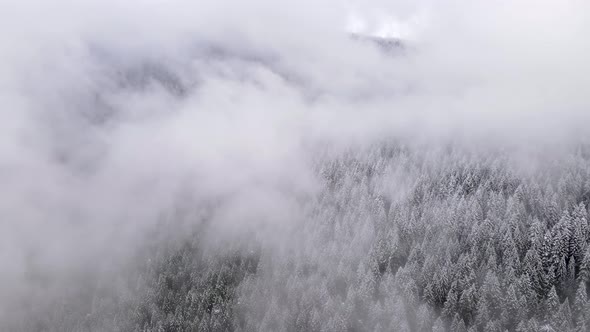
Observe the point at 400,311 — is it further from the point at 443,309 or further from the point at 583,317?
the point at 583,317

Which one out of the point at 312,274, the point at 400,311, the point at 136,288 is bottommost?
the point at 136,288

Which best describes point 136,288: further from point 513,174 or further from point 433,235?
point 513,174

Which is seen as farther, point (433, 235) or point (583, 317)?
point (433, 235)

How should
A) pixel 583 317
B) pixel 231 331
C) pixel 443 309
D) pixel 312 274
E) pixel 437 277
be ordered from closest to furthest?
pixel 583 317 → pixel 443 309 → pixel 437 277 → pixel 231 331 → pixel 312 274

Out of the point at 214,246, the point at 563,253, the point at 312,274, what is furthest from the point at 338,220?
the point at 563,253

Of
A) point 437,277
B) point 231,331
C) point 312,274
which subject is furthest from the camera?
point 312,274

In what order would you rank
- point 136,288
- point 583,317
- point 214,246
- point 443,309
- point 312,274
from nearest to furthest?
point 583,317 → point 443,309 → point 312,274 → point 136,288 → point 214,246

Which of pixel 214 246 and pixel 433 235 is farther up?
pixel 433 235

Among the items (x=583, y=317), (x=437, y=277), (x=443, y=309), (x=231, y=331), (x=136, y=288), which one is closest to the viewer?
(x=583, y=317)

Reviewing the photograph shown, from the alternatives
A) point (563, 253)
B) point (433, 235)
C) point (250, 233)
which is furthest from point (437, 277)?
point (250, 233)
